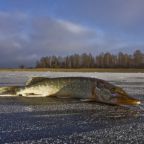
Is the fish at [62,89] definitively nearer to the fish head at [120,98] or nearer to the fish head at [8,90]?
the fish head at [8,90]

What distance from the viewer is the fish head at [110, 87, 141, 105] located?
568cm

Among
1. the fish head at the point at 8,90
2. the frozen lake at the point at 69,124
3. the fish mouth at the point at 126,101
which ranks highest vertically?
the fish head at the point at 8,90

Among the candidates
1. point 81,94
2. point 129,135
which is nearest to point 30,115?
point 129,135

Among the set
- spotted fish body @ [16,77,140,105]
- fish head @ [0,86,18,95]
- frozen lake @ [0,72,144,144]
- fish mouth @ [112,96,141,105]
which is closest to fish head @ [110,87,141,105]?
fish mouth @ [112,96,141,105]

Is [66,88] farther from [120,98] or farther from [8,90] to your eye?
[120,98]

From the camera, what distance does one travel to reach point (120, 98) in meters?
5.82

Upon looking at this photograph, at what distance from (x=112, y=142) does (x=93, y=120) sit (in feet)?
4.15

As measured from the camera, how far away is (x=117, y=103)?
5836 mm

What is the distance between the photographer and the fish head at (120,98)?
5684 millimetres

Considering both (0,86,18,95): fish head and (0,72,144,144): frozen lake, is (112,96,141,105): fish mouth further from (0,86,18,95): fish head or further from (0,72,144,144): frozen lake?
(0,86,18,95): fish head

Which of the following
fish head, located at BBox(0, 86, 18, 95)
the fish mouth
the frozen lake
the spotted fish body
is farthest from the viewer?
fish head, located at BBox(0, 86, 18, 95)

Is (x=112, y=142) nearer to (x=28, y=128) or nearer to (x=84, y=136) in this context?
(x=84, y=136)

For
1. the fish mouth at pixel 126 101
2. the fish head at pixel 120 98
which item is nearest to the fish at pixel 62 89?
the fish head at pixel 120 98

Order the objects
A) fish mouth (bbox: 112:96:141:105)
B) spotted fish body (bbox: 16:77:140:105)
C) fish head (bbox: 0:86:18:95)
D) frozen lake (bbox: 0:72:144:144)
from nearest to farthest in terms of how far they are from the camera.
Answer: frozen lake (bbox: 0:72:144:144), fish mouth (bbox: 112:96:141:105), spotted fish body (bbox: 16:77:140:105), fish head (bbox: 0:86:18:95)
